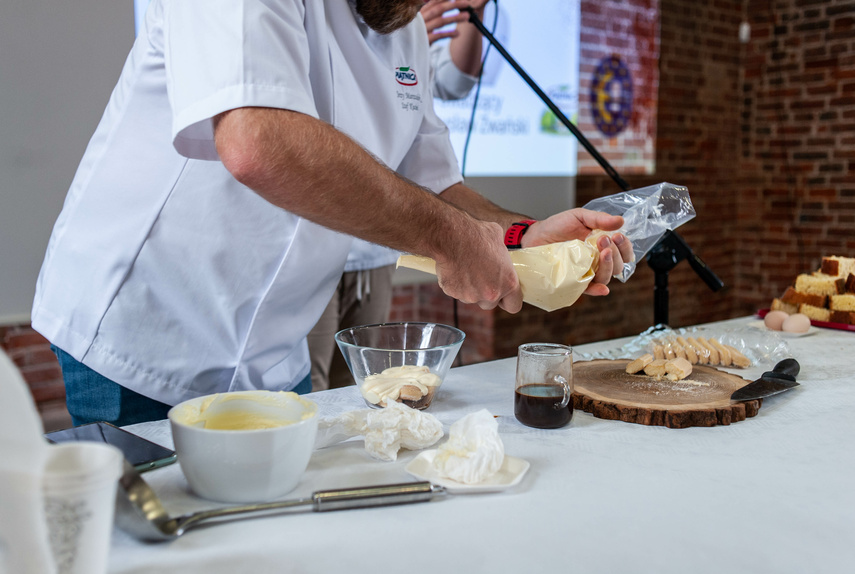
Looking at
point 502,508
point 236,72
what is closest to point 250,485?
point 502,508

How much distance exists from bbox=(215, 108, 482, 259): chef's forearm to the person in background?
961 millimetres

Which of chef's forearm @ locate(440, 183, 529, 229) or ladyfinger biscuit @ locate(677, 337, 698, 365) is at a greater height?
chef's forearm @ locate(440, 183, 529, 229)

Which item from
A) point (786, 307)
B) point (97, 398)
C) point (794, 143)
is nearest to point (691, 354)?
point (786, 307)

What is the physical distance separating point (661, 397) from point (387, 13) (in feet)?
2.56

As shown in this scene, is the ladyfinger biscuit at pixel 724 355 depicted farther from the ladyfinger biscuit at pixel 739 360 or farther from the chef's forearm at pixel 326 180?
the chef's forearm at pixel 326 180

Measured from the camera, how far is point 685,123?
4.50m

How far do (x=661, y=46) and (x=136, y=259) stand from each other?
3.90 m

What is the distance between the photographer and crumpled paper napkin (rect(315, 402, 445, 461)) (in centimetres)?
88

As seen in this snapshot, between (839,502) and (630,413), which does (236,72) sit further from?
(839,502)

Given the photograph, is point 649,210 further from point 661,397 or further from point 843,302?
point 843,302

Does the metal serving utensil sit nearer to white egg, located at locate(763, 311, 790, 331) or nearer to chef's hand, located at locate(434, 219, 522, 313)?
chef's hand, located at locate(434, 219, 522, 313)

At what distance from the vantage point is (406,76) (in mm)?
1360

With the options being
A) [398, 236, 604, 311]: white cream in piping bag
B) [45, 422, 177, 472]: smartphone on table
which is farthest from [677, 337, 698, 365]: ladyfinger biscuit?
[45, 422, 177, 472]: smartphone on table

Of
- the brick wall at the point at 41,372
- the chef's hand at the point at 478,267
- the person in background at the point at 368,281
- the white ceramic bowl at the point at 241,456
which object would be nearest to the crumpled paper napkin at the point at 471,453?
the white ceramic bowl at the point at 241,456
